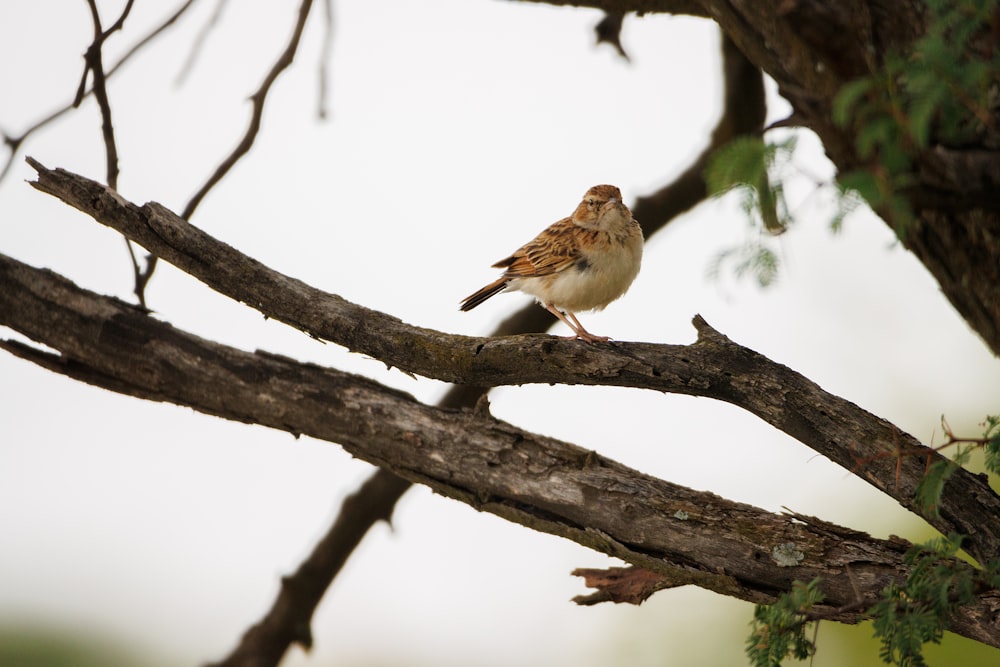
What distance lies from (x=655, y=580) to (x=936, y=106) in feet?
7.49

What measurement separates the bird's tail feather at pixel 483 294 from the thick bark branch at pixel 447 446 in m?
1.76

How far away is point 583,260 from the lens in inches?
212

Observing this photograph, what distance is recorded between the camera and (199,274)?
4.27 m

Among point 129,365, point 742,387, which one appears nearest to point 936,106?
point 742,387

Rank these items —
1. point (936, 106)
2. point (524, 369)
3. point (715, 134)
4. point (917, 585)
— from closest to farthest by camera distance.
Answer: point (936, 106) < point (917, 585) < point (524, 369) < point (715, 134)

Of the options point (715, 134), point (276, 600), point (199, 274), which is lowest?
point (276, 600)

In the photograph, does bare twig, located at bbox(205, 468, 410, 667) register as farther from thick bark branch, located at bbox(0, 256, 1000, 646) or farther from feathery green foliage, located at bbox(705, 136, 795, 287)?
feathery green foliage, located at bbox(705, 136, 795, 287)

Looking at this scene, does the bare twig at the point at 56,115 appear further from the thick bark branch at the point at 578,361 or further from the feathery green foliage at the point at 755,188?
the feathery green foliage at the point at 755,188

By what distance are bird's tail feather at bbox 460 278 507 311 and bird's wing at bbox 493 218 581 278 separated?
78 millimetres

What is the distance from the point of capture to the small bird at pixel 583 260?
538 centimetres

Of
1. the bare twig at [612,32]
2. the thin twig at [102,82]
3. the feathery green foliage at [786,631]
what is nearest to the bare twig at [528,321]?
the bare twig at [612,32]

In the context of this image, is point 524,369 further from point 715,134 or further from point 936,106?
point 715,134

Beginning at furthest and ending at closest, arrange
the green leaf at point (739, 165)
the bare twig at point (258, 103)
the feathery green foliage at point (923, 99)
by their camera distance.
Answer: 1. the bare twig at point (258, 103)
2. the green leaf at point (739, 165)
3. the feathery green foliage at point (923, 99)

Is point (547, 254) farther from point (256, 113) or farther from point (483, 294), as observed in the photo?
point (256, 113)
